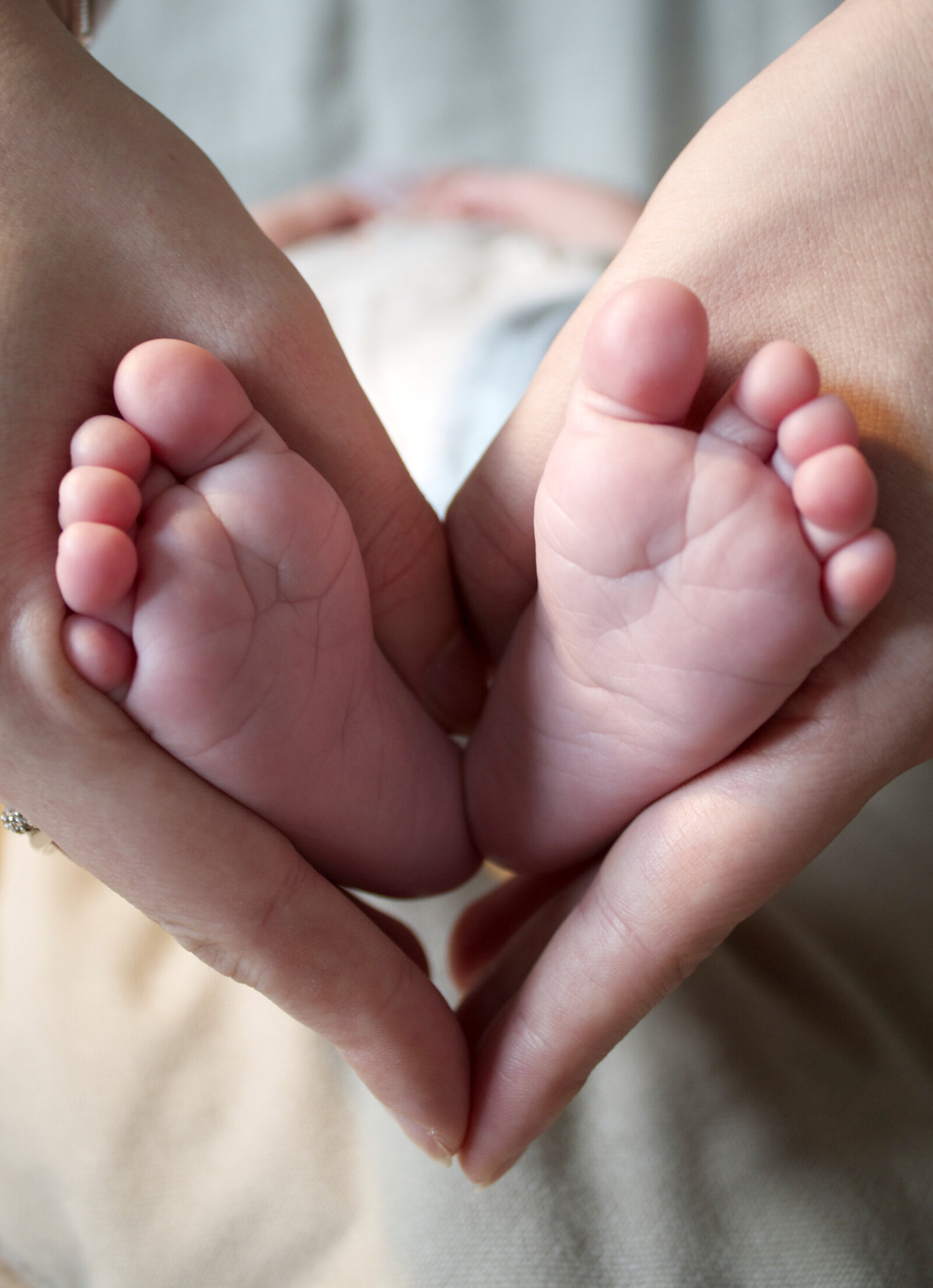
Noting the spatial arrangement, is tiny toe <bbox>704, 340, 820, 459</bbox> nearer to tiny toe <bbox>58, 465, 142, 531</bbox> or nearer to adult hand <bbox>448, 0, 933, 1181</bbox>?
adult hand <bbox>448, 0, 933, 1181</bbox>

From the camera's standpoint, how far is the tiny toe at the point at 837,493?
1.44 ft

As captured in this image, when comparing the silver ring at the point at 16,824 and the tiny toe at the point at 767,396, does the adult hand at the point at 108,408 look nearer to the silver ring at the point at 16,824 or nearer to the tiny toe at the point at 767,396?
Result: the silver ring at the point at 16,824

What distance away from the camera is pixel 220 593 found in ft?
1.61

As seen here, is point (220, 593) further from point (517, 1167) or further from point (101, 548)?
point (517, 1167)

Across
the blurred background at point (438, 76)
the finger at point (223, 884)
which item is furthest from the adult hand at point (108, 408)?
the blurred background at point (438, 76)

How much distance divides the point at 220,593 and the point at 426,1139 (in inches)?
14.6

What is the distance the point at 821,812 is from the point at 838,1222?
27 centimetres

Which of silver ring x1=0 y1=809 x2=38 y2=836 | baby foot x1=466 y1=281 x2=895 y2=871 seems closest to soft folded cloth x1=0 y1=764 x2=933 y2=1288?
silver ring x1=0 y1=809 x2=38 y2=836

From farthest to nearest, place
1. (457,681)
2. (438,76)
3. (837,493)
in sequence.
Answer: (438,76)
(457,681)
(837,493)

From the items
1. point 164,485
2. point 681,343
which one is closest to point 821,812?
point 681,343

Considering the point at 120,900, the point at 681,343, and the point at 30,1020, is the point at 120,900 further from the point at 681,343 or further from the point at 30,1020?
the point at 681,343

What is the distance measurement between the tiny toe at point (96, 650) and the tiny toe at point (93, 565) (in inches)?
0.5

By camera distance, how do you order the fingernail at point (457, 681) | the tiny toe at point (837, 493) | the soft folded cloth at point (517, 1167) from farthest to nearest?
the fingernail at point (457, 681), the soft folded cloth at point (517, 1167), the tiny toe at point (837, 493)

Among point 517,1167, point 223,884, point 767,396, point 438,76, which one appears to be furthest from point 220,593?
point 438,76
